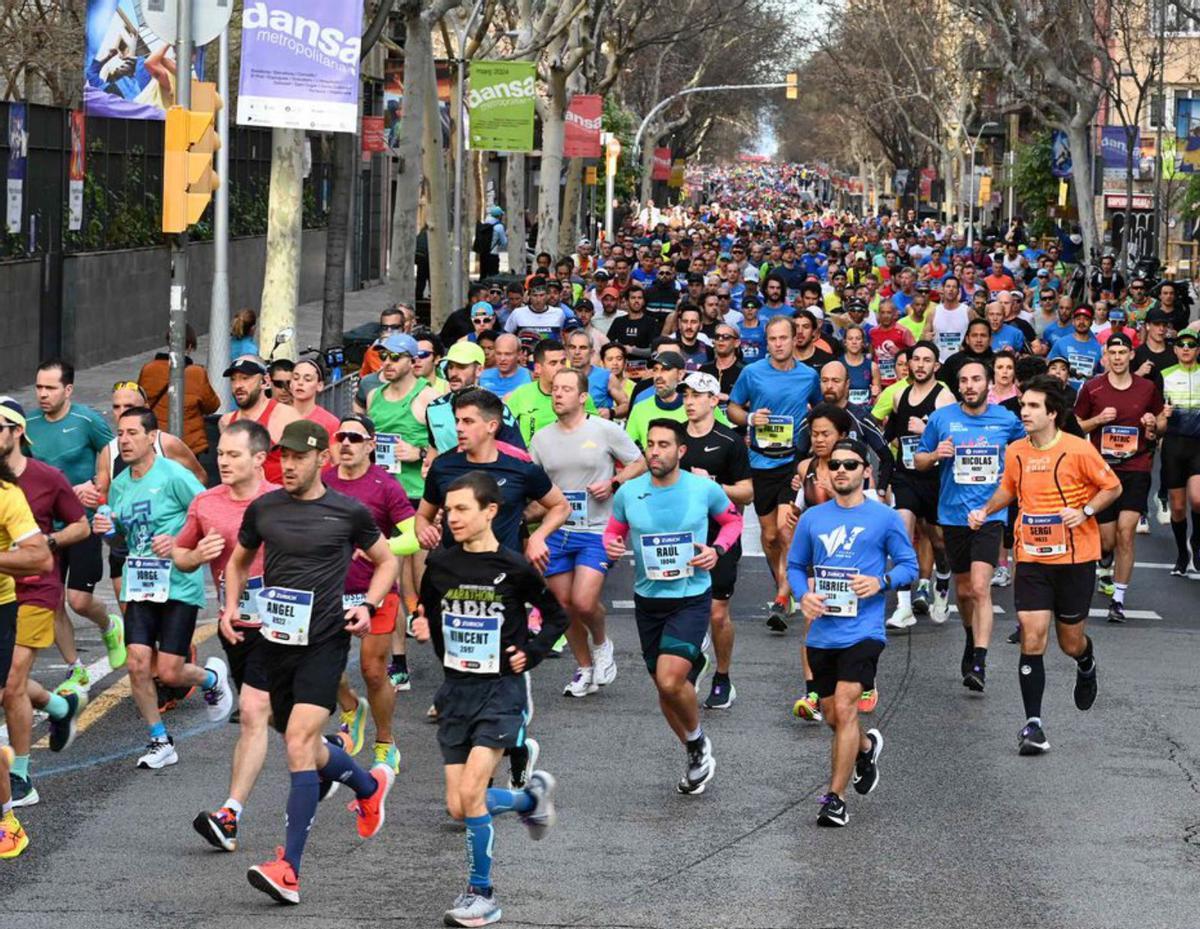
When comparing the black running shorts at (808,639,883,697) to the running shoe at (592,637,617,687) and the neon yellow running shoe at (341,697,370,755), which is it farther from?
the running shoe at (592,637,617,687)

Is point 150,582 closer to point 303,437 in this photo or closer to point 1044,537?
point 303,437

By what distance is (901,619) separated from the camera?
589 inches

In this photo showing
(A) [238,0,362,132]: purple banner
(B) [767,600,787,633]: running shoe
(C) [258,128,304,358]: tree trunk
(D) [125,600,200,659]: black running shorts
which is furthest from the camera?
(C) [258,128,304,358]: tree trunk

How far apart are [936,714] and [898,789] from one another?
1881 mm

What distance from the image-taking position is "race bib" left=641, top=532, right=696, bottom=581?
1034 centimetres

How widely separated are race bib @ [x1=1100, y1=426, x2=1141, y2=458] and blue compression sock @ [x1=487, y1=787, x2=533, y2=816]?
29.4ft

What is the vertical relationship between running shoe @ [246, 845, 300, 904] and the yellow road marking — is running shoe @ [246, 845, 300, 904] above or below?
above

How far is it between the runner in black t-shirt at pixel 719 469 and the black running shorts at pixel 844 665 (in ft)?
6.64

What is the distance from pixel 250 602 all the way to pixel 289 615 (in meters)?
0.39

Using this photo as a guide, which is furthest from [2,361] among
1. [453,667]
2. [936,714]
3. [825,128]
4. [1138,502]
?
[825,128]

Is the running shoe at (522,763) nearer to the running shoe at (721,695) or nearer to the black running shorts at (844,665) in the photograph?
the black running shorts at (844,665)

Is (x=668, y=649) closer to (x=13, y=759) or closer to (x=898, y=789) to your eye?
(x=898, y=789)

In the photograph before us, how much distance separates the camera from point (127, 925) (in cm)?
777

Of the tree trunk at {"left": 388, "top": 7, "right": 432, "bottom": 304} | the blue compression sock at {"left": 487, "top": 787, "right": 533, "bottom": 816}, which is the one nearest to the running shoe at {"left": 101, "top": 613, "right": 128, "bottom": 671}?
the blue compression sock at {"left": 487, "top": 787, "right": 533, "bottom": 816}
